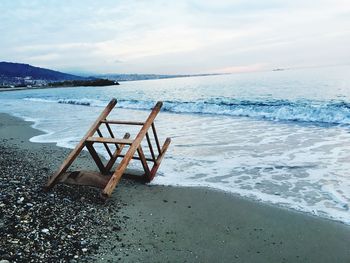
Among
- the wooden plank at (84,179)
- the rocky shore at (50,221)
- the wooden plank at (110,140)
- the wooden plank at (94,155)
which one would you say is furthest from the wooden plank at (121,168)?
the wooden plank at (94,155)

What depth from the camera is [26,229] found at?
159 inches

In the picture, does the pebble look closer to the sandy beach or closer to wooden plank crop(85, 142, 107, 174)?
the sandy beach

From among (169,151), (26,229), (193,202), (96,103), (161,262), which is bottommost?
(96,103)

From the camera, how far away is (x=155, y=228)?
460 centimetres

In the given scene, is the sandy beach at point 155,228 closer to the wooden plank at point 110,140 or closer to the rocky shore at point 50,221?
the rocky shore at point 50,221

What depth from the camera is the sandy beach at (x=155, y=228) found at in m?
3.79

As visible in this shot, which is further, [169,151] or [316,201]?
[169,151]

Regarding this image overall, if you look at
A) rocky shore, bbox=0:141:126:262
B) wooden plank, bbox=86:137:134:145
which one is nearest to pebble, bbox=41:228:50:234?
rocky shore, bbox=0:141:126:262

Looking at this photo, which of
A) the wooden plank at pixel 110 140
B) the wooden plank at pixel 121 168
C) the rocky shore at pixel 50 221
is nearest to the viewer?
the rocky shore at pixel 50 221

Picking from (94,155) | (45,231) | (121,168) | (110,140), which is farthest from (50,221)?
(94,155)

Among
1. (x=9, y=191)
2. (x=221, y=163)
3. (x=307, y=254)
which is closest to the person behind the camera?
(x=307, y=254)

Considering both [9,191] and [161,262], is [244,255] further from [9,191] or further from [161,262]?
[9,191]

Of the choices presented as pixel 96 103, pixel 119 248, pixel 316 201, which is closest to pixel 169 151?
→ pixel 316 201

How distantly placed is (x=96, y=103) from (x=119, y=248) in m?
35.4
